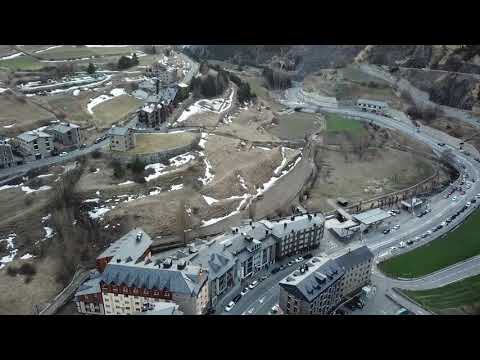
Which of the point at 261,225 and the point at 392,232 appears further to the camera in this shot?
the point at 392,232

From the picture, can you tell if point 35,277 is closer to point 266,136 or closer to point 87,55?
point 266,136

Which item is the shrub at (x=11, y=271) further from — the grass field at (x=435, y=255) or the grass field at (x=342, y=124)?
the grass field at (x=342, y=124)

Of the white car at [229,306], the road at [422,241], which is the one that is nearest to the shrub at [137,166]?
the road at [422,241]

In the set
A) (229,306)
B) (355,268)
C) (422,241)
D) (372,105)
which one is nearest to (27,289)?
(229,306)

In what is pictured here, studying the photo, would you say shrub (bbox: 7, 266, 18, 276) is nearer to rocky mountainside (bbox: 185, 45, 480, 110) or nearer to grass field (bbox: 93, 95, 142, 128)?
grass field (bbox: 93, 95, 142, 128)

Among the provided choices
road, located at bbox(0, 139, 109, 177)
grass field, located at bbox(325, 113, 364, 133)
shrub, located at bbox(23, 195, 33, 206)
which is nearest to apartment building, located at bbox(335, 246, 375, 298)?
shrub, located at bbox(23, 195, 33, 206)

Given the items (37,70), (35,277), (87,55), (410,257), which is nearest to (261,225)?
(410,257)
